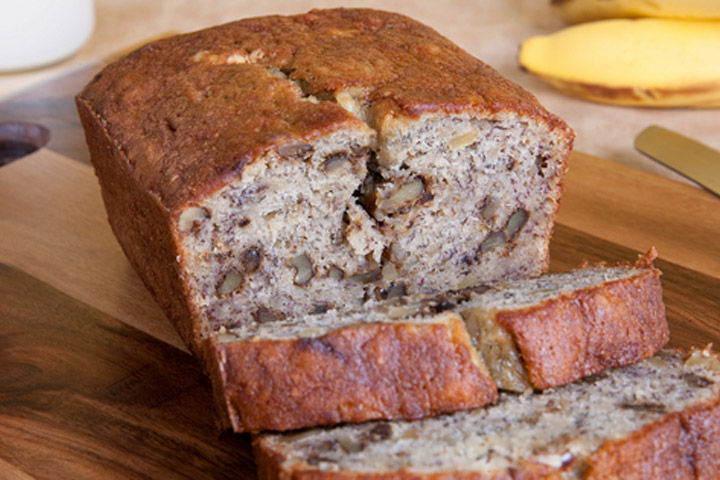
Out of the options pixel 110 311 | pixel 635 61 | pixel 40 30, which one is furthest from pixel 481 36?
pixel 110 311

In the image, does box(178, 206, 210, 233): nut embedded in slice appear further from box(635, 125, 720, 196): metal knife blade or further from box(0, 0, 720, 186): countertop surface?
box(0, 0, 720, 186): countertop surface

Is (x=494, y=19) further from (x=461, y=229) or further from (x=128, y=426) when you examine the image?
(x=128, y=426)

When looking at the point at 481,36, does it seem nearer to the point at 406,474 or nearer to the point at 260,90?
the point at 260,90

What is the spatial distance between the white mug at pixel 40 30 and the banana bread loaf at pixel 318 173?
76.6 inches

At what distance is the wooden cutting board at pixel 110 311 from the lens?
2717 mm

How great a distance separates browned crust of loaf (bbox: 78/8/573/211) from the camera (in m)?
2.75

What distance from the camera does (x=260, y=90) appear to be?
2.99 metres

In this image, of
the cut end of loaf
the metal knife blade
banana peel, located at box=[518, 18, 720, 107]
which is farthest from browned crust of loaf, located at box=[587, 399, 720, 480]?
banana peel, located at box=[518, 18, 720, 107]

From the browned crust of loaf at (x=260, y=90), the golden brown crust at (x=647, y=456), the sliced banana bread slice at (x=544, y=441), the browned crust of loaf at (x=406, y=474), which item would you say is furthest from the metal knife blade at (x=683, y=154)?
the browned crust of loaf at (x=406, y=474)

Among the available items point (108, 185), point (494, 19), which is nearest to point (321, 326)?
point (108, 185)

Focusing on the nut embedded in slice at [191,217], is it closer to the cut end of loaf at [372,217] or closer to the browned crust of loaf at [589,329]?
the cut end of loaf at [372,217]

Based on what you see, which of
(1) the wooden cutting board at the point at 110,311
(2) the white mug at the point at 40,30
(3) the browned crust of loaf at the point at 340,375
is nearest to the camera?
(3) the browned crust of loaf at the point at 340,375

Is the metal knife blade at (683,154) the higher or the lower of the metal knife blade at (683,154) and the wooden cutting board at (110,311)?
the higher

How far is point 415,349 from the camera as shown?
8.15ft
